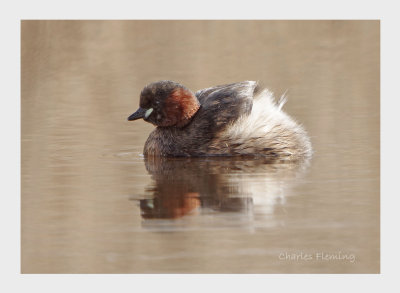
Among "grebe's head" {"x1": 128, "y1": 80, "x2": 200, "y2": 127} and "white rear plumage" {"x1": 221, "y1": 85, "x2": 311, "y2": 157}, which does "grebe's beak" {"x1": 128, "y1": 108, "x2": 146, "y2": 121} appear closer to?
"grebe's head" {"x1": 128, "y1": 80, "x2": 200, "y2": 127}

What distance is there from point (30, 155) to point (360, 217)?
13.9 feet

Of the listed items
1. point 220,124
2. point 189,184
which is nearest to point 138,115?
point 220,124

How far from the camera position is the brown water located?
19.2ft

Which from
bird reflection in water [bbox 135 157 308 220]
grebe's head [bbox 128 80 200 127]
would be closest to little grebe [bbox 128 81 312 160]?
grebe's head [bbox 128 80 200 127]

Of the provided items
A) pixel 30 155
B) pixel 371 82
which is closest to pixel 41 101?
pixel 30 155

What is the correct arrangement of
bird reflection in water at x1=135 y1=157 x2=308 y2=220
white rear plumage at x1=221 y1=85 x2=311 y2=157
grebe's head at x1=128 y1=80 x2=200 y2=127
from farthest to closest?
grebe's head at x1=128 y1=80 x2=200 y2=127 → white rear plumage at x1=221 y1=85 x2=311 y2=157 → bird reflection in water at x1=135 y1=157 x2=308 y2=220

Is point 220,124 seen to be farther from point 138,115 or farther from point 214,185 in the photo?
point 214,185

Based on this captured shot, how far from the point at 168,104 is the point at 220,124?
2.18 feet

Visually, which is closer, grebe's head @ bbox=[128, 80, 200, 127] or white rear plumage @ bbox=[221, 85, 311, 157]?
white rear plumage @ bbox=[221, 85, 311, 157]

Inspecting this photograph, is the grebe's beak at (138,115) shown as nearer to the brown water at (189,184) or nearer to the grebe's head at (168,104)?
the grebe's head at (168,104)

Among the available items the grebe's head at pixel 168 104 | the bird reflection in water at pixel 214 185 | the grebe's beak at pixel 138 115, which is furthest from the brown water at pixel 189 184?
the grebe's head at pixel 168 104

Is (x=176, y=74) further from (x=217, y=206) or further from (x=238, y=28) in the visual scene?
(x=217, y=206)

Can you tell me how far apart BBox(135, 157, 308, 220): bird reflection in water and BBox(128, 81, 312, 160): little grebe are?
0.16 meters

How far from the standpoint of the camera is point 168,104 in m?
9.48
